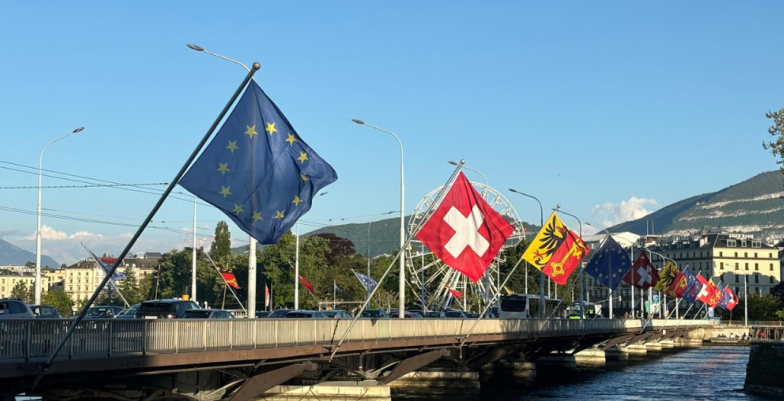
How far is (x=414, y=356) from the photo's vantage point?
54219mm

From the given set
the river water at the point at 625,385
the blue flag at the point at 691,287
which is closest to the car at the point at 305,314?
the river water at the point at 625,385

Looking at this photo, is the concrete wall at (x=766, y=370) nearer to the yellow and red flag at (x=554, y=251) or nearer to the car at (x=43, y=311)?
the yellow and red flag at (x=554, y=251)

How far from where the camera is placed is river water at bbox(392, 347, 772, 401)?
69.5 meters

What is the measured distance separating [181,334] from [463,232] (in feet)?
50.8

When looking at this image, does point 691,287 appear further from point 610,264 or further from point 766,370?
point 766,370

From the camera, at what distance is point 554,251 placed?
231 ft

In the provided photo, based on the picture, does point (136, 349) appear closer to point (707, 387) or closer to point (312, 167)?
point (312, 167)

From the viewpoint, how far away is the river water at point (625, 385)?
69.5 m

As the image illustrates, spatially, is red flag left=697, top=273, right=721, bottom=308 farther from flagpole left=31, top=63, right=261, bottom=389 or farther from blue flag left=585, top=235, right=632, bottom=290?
flagpole left=31, top=63, right=261, bottom=389

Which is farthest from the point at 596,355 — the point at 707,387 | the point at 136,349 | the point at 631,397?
the point at 136,349

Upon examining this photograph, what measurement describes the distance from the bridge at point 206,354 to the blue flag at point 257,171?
4.38 metres

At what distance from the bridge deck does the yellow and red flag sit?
1417 centimetres

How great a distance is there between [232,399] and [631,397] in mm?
40211

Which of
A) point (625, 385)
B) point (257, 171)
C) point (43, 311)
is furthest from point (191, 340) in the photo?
point (625, 385)
